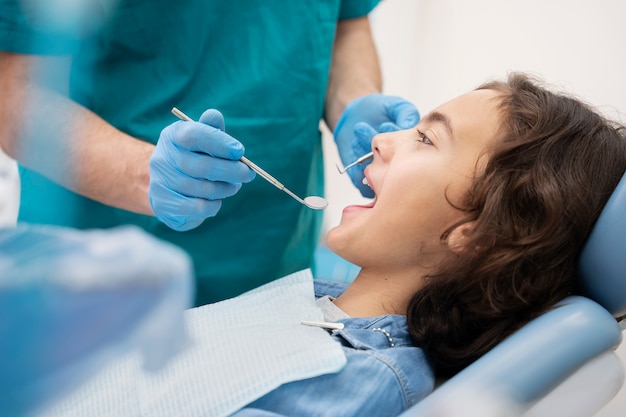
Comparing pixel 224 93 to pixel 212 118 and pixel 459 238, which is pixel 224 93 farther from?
pixel 459 238

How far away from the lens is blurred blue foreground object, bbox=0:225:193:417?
1.35 feet

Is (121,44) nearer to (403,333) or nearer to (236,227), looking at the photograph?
(236,227)

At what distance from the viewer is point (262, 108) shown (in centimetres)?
144

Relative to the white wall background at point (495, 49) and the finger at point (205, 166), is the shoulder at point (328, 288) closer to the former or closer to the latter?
the finger at point (205, 166)

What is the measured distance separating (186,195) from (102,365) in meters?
0.67

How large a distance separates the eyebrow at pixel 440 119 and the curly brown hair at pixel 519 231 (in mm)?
91

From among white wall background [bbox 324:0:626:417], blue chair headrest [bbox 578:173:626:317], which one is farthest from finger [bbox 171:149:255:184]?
white wall background [bbox 324:0:626:417]

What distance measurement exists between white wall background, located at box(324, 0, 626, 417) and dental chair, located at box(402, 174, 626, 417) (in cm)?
51

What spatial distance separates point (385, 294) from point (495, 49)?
1.05 metres

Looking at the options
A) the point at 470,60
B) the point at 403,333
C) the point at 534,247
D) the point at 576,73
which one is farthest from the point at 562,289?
the point at 470,60

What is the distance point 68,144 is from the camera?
1.12m

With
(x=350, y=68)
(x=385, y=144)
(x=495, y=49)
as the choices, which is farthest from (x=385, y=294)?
(x=495, y=49)

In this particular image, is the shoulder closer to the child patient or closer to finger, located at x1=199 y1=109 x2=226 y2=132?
the child patient

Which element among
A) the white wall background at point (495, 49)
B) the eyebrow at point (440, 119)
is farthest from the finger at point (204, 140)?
the white wall background at point (495, 49)
